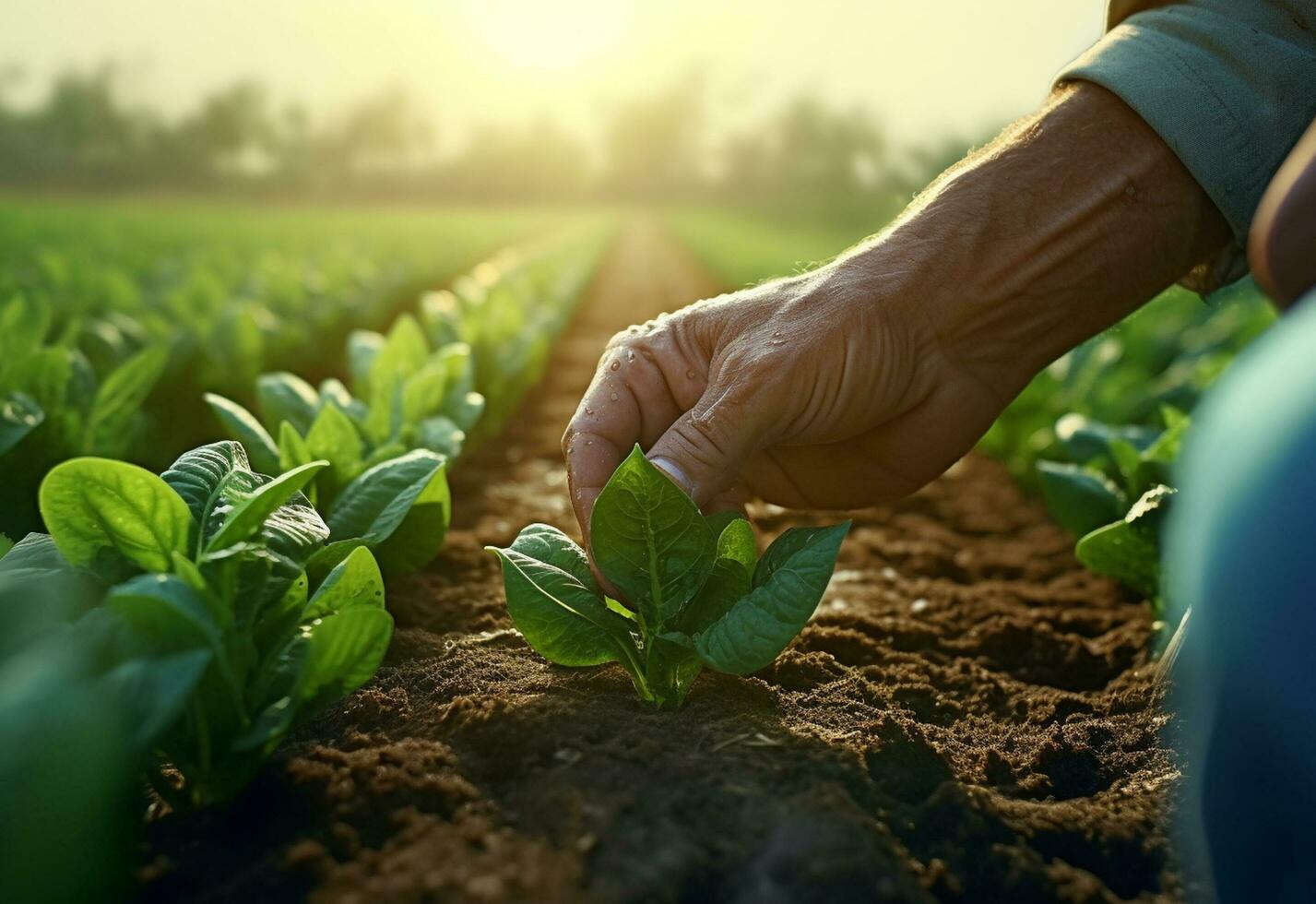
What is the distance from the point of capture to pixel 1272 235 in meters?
1.33

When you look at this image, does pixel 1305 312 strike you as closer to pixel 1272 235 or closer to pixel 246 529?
pixel 1272 235

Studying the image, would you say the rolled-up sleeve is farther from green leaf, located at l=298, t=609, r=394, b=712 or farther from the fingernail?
green leaf, located at l=298, t=609, r=394, b=712

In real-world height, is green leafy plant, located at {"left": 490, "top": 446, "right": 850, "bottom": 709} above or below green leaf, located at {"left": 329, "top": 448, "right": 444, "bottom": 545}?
below

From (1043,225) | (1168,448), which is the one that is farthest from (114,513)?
(1168,448)

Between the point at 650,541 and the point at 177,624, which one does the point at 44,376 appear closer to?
the point at 177,624

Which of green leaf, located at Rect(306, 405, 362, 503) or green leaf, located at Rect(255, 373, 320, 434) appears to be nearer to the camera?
green leaf, located at Rect(306, 405, 362, 503)

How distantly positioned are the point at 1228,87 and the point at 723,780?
1605mm

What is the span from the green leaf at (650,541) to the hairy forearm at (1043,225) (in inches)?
25.6

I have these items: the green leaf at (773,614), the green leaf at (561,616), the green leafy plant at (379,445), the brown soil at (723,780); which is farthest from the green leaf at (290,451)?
the green leaf at (773,614)

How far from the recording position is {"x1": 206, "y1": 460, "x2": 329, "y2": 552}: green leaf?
1.27 metres

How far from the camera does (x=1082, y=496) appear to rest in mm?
2359

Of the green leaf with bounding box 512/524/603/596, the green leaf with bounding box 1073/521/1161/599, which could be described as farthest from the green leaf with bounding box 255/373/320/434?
the green leaf with bounding box 1073/521/1161/599

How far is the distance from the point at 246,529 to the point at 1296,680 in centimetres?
123

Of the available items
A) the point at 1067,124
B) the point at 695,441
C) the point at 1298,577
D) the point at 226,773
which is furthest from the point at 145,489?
the point at 1067,124
